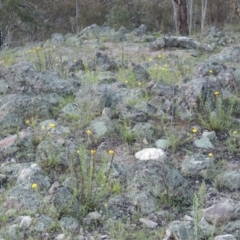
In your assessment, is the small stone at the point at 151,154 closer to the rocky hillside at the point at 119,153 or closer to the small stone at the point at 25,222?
the rocky hillside at the point at 119,153

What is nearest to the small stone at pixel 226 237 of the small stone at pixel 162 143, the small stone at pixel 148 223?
the small stone at pixel 148 223

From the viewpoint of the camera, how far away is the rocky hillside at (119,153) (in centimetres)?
277

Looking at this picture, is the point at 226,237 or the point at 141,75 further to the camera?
the point at 141,75

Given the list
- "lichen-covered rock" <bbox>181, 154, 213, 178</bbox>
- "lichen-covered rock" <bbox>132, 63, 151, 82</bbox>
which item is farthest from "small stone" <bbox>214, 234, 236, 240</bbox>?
"lichen-covered rock" <bbox>132, 63, 151, 82</bbox>

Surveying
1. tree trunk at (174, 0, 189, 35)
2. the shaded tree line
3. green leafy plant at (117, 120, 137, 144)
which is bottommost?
the shaded tree line

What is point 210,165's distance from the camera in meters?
3.30

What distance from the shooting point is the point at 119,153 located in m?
3.63

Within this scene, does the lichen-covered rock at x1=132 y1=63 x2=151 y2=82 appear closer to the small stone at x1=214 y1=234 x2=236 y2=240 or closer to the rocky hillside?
the rocky hillside

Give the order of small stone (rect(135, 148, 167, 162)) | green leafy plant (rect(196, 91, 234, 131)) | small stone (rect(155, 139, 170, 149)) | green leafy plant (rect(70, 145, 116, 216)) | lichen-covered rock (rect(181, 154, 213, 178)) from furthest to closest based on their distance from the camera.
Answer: green leafy plant (rect(196, 91, 234, 131)) → small stone (rect(155, 139, 170, 149)) → small stone (rect(135, 148, 167, 162)) → lichen-covered rock (rect(181, 154, 213, 178)) → green leafy plant (rect(70, 145, 116, 216))

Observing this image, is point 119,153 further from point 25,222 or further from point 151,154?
point 25,222

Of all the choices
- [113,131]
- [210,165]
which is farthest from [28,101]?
[210,165]

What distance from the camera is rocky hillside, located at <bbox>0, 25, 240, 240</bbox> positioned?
2.77 m

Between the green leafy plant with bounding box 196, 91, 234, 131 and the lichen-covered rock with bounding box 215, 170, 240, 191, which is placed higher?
the green leafy plant with bounding box 196, 91, 234, 131

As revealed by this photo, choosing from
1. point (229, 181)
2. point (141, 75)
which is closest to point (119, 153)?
point (229, 181)
